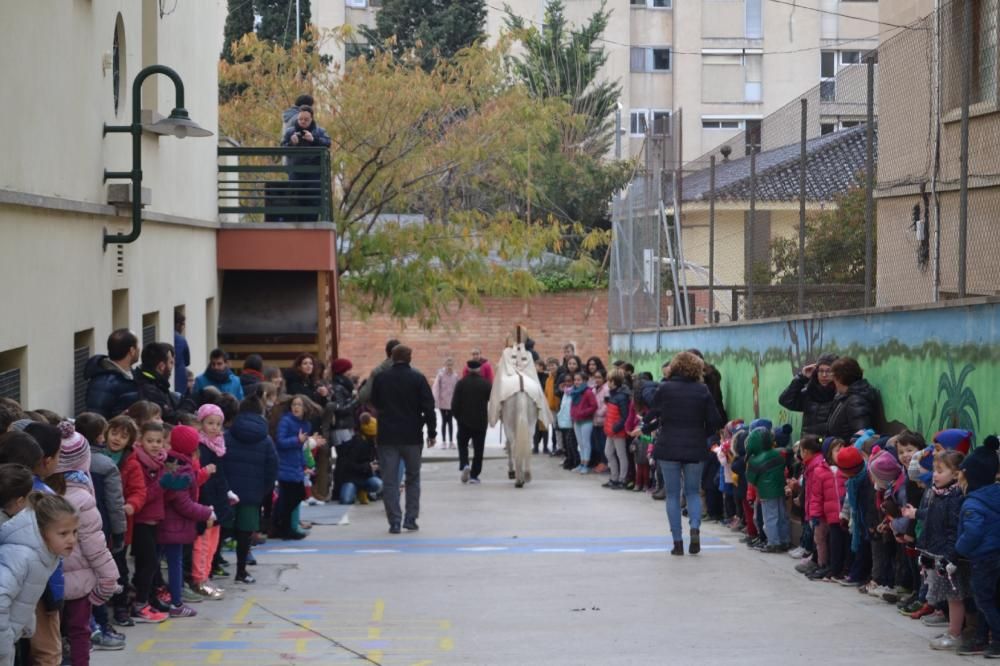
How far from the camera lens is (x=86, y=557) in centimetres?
850

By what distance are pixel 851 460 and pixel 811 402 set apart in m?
2.37

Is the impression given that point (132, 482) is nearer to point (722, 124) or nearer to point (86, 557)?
point (86, 557)

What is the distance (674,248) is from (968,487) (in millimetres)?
15983

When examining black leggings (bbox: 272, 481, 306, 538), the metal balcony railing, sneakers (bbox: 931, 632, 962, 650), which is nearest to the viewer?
sneakers (bbox: 931, 632, 962, 650)

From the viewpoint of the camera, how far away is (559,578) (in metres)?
12.7

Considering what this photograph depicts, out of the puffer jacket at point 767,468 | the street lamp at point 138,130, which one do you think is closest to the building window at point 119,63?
the street lamp at point 138,130

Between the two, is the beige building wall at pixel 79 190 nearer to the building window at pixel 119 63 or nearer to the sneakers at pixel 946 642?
the building window at pixel 119 63

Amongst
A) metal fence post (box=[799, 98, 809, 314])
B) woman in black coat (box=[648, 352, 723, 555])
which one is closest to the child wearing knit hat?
woman in black coat (box=[648, 352, 723, 555])

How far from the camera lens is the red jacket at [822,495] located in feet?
40.9

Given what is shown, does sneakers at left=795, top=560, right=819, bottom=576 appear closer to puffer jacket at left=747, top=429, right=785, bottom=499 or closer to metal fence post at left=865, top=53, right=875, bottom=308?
puffer jacket at left=747, top=429, right=785, bottom=499

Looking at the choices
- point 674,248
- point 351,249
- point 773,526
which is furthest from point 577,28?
point 773,526

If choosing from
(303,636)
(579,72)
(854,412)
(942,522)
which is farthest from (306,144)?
(579,72)

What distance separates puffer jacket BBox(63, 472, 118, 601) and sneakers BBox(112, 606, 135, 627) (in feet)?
6.30

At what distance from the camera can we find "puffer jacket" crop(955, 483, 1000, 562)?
9.05 meters
